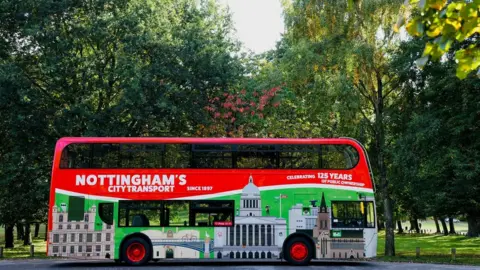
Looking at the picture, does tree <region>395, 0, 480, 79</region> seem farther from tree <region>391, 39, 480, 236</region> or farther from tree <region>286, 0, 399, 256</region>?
tree <region>286, 0, 399, 256</region>

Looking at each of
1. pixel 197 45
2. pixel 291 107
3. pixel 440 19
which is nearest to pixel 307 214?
pixel 197 45

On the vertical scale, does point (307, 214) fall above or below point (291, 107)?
below

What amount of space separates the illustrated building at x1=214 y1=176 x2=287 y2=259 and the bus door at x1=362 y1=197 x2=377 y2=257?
282cm

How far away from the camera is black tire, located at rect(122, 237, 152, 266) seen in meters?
18.3

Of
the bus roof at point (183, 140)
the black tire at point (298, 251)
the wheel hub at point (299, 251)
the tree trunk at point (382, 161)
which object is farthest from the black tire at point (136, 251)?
the tree trunk at point (382, 161)

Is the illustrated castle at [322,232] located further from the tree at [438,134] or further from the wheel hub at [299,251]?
the tree at [438,134]

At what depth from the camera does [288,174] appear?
61.1ft

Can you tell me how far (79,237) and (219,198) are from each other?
15.9ft

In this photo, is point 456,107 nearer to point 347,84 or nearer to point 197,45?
point 347,84

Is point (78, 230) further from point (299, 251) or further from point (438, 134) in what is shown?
point (438, 134)

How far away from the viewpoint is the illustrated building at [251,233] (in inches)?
730

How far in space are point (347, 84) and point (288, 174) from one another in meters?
6.87

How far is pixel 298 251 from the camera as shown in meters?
18.7

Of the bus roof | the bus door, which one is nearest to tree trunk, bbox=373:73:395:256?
the bus door
